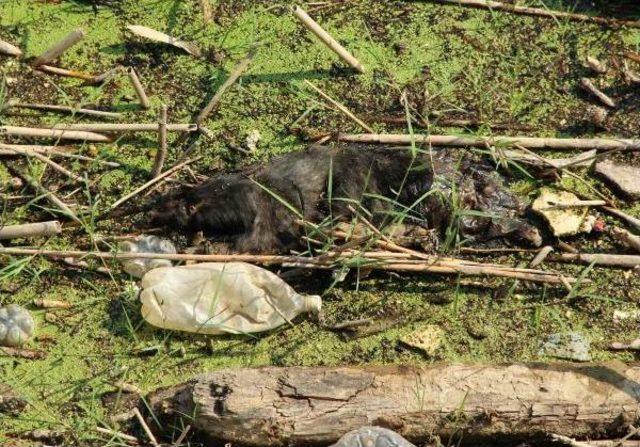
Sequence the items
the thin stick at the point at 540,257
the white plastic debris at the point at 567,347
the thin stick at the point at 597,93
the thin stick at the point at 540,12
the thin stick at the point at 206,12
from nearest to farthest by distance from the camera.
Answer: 1. the white plastic debris at the point at 567,347
2. the thin stick at the point at 540,257
3. the thin stick at the point at 597,93
4. the thin stick at the point at 206,12
5. the thin stick at the point at 540,12

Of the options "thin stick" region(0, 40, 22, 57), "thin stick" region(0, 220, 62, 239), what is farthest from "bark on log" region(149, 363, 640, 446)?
"thin stick" region(0, 40, 22, 57)

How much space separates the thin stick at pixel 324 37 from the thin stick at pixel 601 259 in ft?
4.70

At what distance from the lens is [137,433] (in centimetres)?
415

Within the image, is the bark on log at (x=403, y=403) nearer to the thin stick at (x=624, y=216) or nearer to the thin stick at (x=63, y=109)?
the thin stick at (x=624, y=216)

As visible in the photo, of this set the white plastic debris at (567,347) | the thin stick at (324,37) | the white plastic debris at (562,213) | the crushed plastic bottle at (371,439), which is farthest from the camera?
the thin stick at (324,37)

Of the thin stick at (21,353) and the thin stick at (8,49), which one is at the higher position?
the thin stick at (8,49)

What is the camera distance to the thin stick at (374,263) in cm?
452

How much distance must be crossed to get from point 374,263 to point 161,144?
1134mm

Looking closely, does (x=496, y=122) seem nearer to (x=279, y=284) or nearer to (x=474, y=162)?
(x=474, y=162)

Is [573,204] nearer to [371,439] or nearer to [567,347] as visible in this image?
[567,347]

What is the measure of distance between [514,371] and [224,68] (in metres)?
2.24

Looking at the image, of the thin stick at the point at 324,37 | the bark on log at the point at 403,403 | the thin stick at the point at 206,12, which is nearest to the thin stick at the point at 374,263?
the bark on log at the point at 403,403

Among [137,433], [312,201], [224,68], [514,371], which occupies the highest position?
[224,68]

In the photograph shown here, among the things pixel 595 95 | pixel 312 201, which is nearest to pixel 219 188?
pixel 312 201
